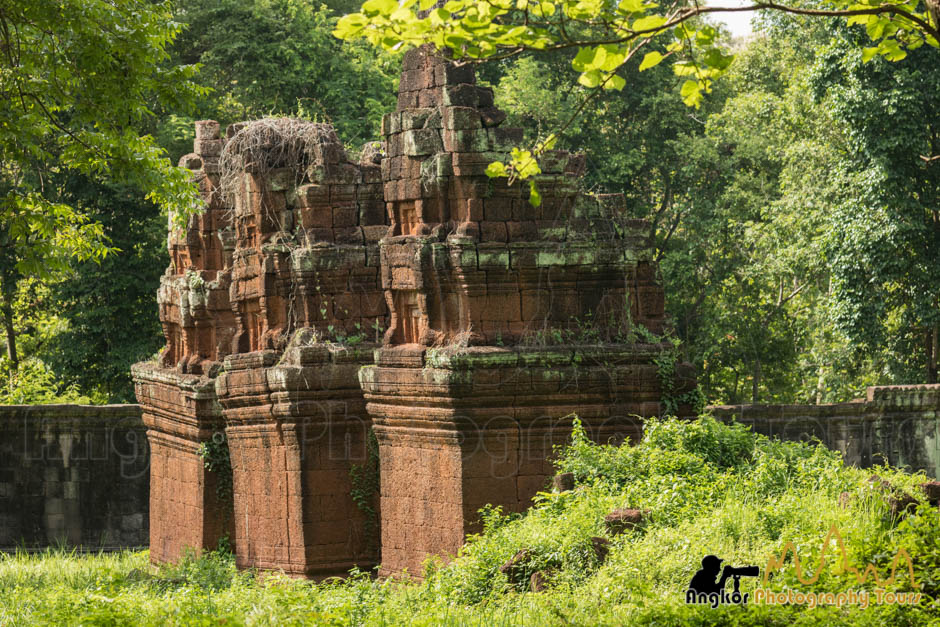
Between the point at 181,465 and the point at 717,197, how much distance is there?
43.7 ft

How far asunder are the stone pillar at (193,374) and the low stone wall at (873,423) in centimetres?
627

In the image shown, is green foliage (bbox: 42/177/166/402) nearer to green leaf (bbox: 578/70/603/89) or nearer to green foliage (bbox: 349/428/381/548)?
green foliage (bbox: 349/428/381/548)

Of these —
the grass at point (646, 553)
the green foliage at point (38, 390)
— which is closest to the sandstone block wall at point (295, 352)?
the grass at point (646, 553)

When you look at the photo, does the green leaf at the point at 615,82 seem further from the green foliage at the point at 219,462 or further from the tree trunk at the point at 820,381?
the tree trunk at the point at 820,381

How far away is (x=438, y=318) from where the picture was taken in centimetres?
1040

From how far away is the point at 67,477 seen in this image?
59.7 ft

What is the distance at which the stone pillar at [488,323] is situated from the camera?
395 inches

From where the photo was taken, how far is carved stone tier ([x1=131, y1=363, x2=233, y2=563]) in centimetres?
1366

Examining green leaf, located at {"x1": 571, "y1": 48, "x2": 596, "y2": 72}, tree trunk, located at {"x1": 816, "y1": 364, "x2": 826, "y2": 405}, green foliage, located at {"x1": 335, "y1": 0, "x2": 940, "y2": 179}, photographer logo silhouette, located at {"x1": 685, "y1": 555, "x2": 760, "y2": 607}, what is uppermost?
green foliage, located at {"x1": 335, "y1": 0, "x2": 940, "y2": 179}

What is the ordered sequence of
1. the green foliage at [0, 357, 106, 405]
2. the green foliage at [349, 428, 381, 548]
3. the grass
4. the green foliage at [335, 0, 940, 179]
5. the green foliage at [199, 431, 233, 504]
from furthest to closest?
the green foliage at [0, 357, 106, 405] < the green foliage at [199, 431, 233, 504] < the green foliage at [349, 428, 381, 548] < the grass < the green foliage at [335, 0, 940, 179]

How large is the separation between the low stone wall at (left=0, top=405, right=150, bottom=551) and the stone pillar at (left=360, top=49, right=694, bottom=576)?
28.3 ft

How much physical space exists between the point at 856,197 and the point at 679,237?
7.06 m

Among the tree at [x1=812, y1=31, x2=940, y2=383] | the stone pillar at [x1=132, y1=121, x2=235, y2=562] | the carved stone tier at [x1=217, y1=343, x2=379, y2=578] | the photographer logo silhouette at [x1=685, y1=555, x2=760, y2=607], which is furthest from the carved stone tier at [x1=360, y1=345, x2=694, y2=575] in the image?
the tree at [x1=812, y1=31, x2=940, y2=383]

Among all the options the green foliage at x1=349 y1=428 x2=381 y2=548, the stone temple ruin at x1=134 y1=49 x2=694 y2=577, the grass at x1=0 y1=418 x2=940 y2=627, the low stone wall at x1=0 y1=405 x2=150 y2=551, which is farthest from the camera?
the low stone wall at x1=0 y1=405 x2=150 y2=551
